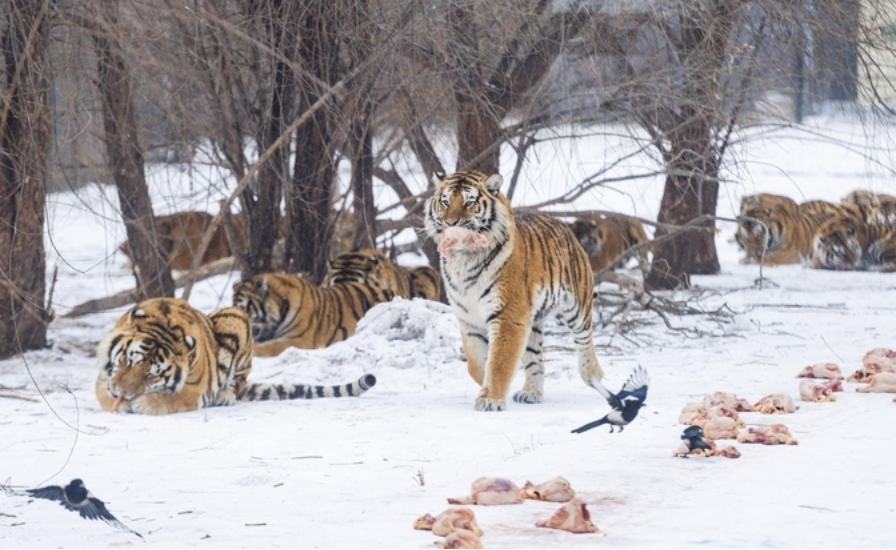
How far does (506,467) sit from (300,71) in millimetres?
3105

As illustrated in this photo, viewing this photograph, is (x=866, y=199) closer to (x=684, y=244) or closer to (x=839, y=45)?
(x=684, y=244)

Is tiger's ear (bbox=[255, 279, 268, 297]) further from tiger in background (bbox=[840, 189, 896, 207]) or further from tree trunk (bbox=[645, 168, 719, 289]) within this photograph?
tiger in background (bbox=[840, 189, 896, 207])

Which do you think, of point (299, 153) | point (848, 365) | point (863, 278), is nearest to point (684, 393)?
point (848, 365)

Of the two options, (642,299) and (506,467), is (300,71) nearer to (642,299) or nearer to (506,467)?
(506,467)

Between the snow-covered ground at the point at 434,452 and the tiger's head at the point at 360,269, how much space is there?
0.95m

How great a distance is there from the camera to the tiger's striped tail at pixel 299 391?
23.5ft

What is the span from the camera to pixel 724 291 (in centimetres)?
1163

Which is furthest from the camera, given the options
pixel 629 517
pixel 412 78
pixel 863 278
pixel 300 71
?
pixel 863 278

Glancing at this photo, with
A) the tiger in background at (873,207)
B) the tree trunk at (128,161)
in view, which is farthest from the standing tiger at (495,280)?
the tiger in background at (873,207)

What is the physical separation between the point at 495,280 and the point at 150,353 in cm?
191

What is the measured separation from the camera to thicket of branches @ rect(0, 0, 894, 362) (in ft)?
23.0

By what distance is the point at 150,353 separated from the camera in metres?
6.53

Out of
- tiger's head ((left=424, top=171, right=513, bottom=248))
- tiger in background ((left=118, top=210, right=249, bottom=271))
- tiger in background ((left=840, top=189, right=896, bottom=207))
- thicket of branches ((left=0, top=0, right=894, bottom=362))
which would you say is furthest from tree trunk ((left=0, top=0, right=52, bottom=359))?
tiger in background ((left=840, top=189, right=896, bottom=207))

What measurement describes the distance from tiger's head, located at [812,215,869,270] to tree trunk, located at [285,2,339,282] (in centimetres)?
683
